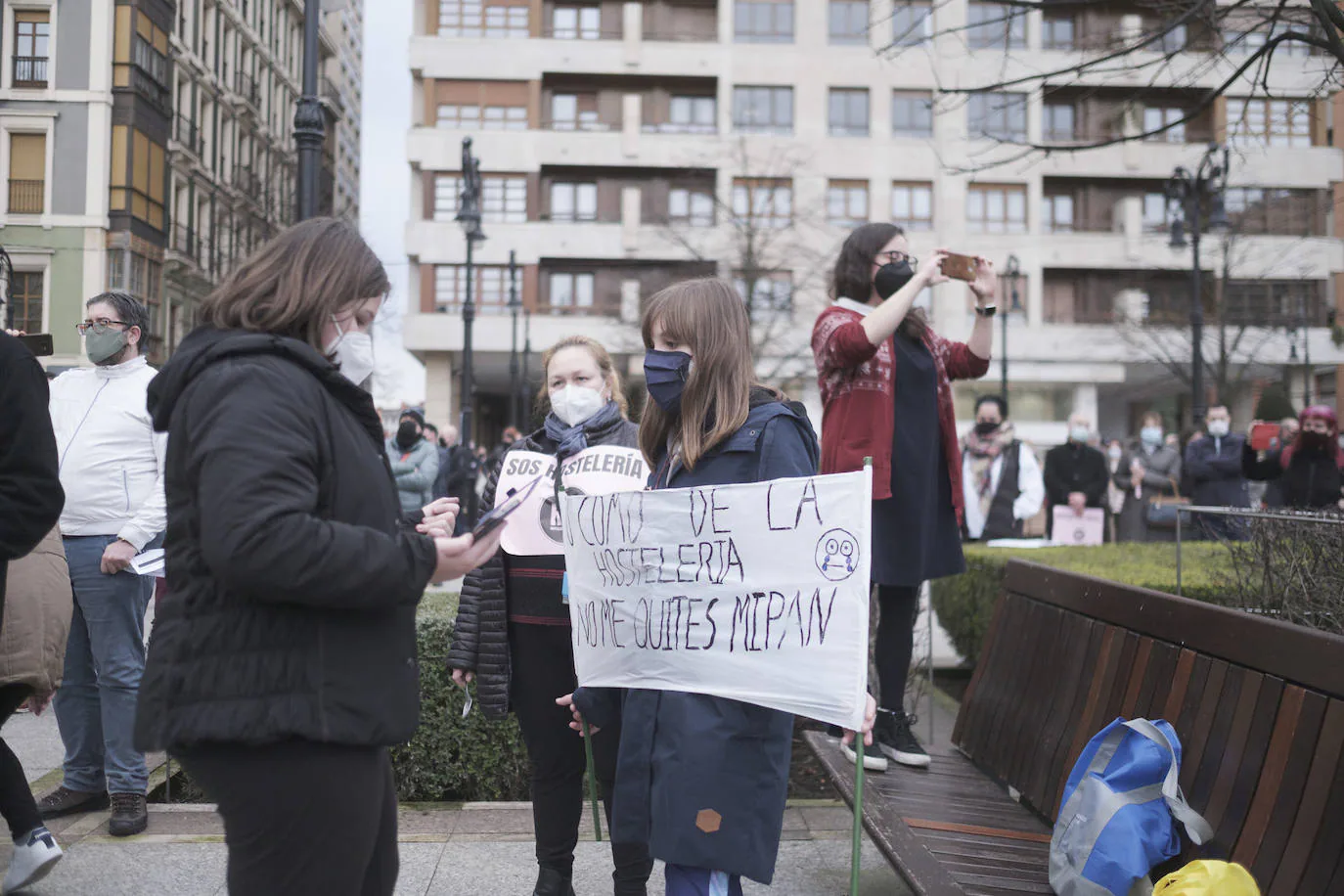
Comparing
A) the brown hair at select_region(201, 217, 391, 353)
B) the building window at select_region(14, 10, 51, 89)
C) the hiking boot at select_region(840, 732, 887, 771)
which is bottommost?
the hiking boot at select_region(840, 732, 887, 771)

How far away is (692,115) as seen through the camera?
46.6m

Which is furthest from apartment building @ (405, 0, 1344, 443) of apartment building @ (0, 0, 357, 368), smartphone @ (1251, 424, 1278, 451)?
apartment building @ (0, 0, 357, 368)

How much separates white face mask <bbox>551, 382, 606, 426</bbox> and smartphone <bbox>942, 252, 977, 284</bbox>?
1.42m

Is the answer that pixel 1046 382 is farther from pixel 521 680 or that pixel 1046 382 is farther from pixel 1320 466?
pixel 521 680

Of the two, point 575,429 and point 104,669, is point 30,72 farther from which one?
point 575,429

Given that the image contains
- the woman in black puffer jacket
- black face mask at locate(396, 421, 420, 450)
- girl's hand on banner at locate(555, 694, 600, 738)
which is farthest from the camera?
black face mask at locate(396, 421, 420, 450)

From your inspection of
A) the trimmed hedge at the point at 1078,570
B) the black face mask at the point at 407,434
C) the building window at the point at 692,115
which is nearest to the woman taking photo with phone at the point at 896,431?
the trimmed hedge at the point at 1078,570

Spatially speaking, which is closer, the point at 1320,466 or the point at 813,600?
the point at 813,600

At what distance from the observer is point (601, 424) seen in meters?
4.37

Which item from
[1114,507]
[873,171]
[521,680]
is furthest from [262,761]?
[873,171]

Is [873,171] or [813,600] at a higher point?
[873,171]

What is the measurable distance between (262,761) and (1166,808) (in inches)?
93.1

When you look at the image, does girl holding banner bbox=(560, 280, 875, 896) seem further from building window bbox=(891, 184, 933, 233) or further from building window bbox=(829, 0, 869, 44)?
building window bbox=(829, 0, 869, 44)

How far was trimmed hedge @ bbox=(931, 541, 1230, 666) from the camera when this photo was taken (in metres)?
6.51
